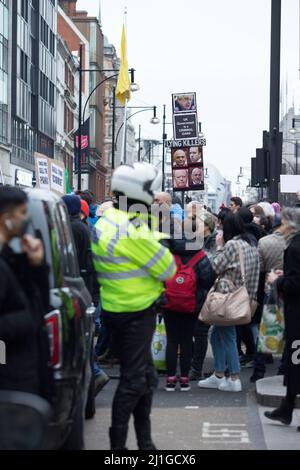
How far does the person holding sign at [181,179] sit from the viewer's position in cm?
2353

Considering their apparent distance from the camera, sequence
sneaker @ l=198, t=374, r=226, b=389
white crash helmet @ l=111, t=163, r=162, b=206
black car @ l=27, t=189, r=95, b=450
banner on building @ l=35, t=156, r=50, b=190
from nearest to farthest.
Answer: black car @ l=27, t=189, r=95, b=450 < white crash helmet @ l=111, t=163, r=162, b=206 < sneaker @ l=198, t=374, r=226, b=389 < banner on building @ l=35, t=156, r=50, b=190

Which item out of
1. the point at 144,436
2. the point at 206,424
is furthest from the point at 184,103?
the point at 144,436

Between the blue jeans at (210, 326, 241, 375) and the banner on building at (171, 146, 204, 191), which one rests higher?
the banner on building at (171, 146, 204, 191)

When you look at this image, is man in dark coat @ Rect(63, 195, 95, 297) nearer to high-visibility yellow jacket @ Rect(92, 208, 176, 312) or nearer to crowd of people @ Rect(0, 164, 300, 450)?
crowd of people @ Rect(0, 164, 300, 450)

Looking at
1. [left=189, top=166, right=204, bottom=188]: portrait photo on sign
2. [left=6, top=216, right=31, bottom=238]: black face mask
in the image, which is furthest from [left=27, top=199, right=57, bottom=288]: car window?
[left=189, top=166, right=204, bottom=188]: portrait photo on sign

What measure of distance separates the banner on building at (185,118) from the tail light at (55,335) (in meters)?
17.6

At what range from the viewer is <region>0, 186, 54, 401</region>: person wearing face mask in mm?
5367

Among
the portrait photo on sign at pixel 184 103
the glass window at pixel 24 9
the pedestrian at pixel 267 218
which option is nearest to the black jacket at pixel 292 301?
the pedestrian at pixel 267 218

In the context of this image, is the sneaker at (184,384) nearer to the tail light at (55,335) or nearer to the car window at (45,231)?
the car window at (45,231)

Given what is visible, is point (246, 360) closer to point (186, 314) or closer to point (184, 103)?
point (186, 314)

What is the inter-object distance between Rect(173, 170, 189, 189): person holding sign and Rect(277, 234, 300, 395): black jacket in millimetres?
15031

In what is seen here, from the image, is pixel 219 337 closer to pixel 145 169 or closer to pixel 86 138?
pixel 145 169

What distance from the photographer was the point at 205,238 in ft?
37.9

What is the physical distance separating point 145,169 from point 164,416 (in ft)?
9.83
